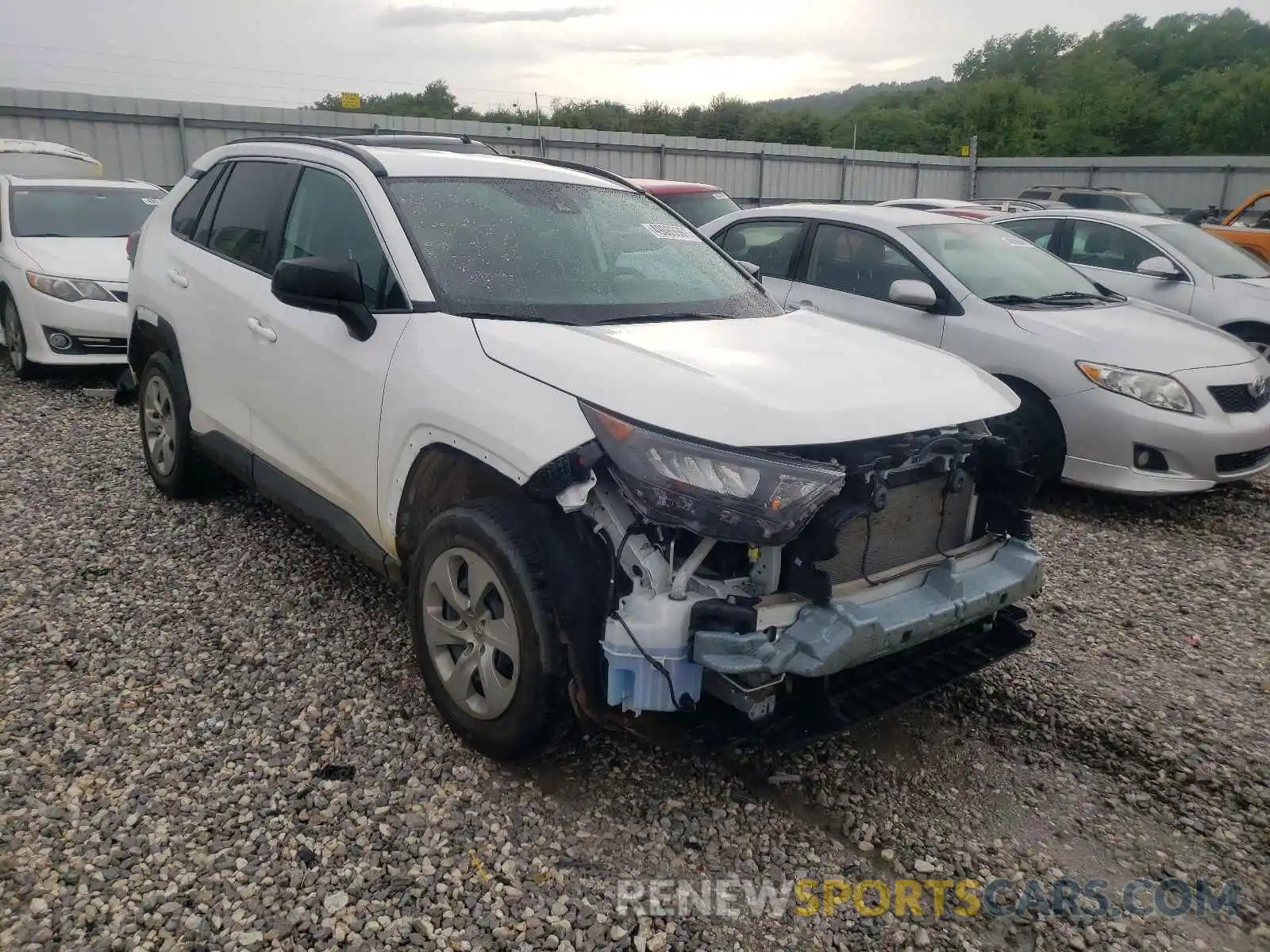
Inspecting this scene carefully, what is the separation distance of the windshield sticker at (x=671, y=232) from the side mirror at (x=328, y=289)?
4.44 ft

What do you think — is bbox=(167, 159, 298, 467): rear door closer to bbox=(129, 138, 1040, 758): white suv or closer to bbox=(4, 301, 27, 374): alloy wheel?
bbox=(129, 138, 1040, 758): white suv

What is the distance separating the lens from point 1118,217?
8664 mm

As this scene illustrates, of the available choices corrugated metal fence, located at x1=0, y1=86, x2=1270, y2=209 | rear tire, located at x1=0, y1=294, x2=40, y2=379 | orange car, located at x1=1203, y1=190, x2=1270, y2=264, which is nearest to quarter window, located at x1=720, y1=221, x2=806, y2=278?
rear tire, located at x1=0, y1=294, x2=40, y2=379

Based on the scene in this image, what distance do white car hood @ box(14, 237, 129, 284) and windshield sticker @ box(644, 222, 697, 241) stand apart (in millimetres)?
5477

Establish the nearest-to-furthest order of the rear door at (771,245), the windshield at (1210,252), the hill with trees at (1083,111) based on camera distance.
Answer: the rear door at (771,245) < the windshield at (1210,252) < the hill with trees at (1083,111)

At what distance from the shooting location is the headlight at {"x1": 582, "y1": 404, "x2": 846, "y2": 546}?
2.44 m

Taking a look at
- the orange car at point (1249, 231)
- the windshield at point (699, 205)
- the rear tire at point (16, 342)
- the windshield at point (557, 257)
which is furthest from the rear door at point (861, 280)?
the orange car at point (1249, 231)

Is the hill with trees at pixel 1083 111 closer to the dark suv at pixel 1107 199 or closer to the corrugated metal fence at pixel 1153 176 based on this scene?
the corrugated metal fence at pixel 1153 176

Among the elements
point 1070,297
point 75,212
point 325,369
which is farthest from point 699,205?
point 325,369

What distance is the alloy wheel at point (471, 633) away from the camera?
9.18 feet

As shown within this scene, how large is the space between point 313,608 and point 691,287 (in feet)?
6.95

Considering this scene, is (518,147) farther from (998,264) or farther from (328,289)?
(328,289)

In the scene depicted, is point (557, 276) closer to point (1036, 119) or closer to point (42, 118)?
point (42, 118)

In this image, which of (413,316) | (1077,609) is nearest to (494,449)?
(413,316)
